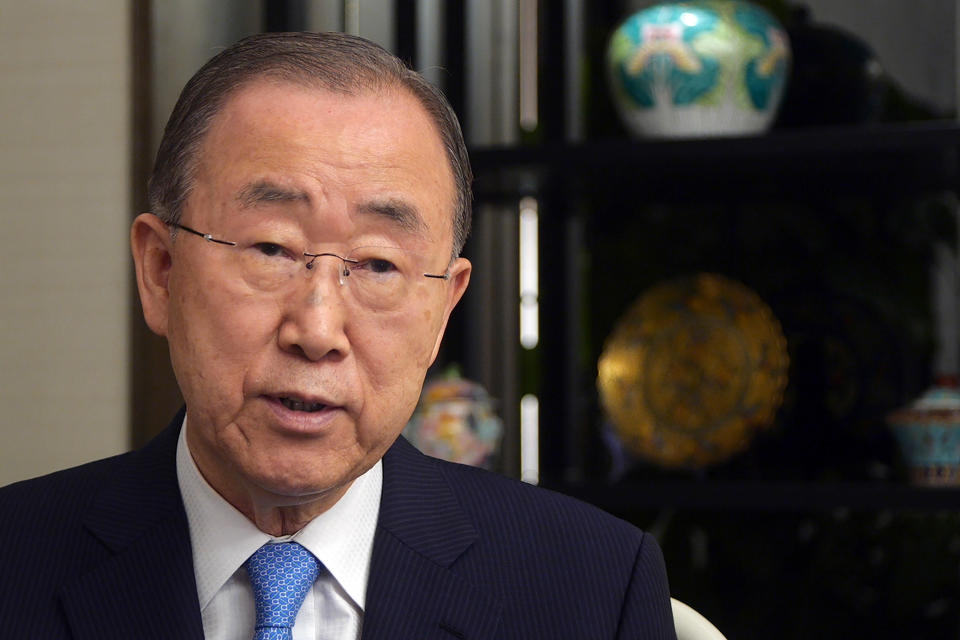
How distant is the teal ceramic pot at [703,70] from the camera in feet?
7.29

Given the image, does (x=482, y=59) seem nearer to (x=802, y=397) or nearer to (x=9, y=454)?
(x=802, y=397)

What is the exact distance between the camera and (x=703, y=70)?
222cm

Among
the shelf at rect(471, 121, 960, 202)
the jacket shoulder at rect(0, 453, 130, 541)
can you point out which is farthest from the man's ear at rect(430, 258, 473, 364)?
the shelf at rect(471, 121, 960, 202)

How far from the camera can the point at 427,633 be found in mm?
1170

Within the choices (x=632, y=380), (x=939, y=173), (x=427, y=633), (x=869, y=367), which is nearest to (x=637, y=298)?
(x=632, y=380)

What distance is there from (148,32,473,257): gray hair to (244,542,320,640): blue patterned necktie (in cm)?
32

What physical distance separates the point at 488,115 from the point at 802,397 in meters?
0.89

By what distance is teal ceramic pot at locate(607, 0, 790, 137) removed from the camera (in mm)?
2223

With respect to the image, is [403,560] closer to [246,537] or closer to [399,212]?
[246,537]

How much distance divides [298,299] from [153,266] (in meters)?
0.18

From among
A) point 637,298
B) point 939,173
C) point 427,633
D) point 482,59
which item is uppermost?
point 482,59

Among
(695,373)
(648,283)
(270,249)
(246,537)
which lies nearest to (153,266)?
(270,249)

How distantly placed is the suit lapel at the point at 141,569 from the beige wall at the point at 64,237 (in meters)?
0.99

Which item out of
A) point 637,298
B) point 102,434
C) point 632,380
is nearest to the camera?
point 102,434
